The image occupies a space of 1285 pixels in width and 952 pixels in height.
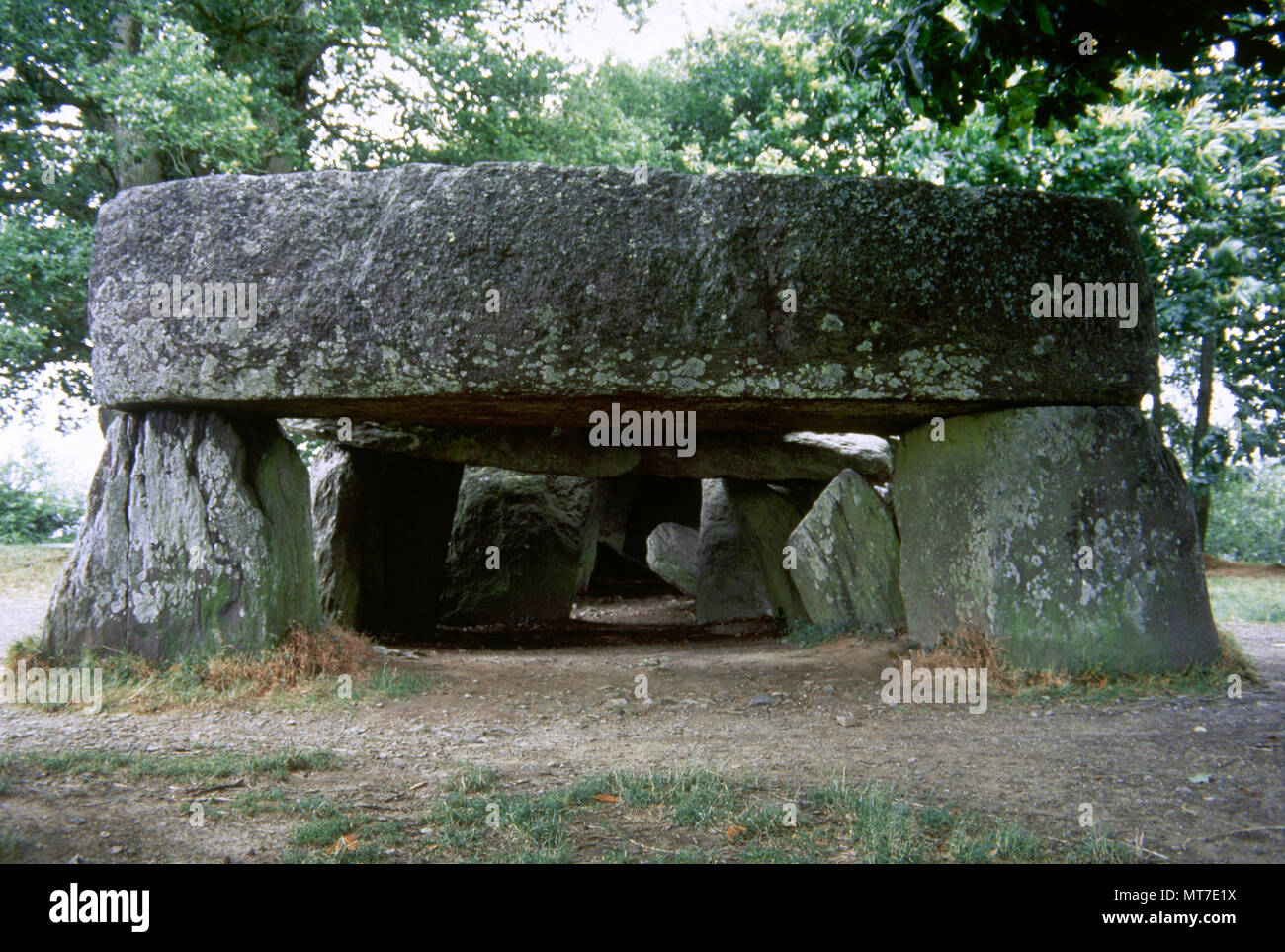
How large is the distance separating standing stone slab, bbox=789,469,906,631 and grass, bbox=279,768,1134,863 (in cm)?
441

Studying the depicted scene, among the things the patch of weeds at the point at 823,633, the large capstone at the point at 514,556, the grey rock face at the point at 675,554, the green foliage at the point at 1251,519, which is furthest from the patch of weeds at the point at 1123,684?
the green foliage at the point at 1251,519

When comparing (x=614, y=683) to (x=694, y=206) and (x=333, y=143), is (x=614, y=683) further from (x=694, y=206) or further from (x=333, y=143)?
(x=333, y=143)

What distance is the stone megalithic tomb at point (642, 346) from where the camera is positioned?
5.69m

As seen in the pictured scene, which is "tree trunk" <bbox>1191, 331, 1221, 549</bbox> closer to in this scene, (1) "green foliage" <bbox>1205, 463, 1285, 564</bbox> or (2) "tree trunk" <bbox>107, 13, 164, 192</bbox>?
(1) "green foliage" <bbox>1205, 463, 1285, 564</bbox>

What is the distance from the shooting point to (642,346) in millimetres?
5676

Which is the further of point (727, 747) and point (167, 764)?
point (727, 747)

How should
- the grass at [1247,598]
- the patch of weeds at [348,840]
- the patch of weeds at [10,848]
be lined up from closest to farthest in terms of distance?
the patch of weeds at [10,848], the patch of weeds at [348,840], the grass at [1247,598]

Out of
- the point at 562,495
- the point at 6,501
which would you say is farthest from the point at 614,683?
the point at 6,501

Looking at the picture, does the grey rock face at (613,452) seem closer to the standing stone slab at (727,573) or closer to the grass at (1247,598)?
the standing stone slab at (727,573)

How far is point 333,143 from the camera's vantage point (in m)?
13.8

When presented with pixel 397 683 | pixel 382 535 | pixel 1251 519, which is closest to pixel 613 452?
pixel 382 535

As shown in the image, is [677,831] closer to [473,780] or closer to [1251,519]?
[473,780]

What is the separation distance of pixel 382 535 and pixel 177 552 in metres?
3.78

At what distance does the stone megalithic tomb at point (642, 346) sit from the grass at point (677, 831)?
2.70m
